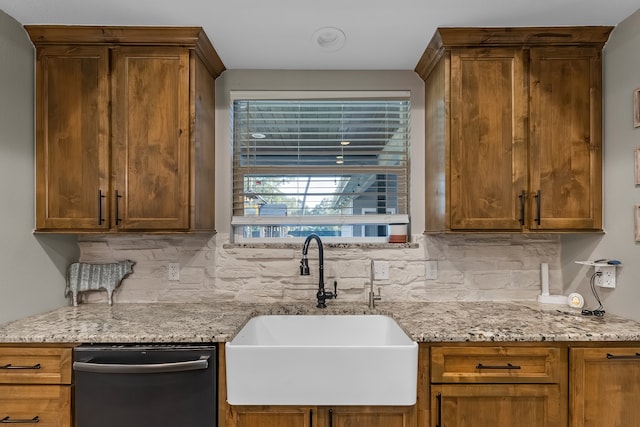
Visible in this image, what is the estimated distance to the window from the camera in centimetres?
247

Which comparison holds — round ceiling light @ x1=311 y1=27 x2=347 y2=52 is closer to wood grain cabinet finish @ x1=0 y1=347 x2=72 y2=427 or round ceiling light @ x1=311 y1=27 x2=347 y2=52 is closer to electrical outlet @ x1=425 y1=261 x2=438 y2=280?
electrical outlet @ x1=425 y1=261 x2=438 y2=280

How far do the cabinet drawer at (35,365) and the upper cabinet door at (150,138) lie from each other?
0.65 m

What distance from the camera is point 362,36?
203 centimetres

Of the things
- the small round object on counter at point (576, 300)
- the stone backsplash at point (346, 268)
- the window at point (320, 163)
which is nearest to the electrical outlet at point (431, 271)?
the stone backsplash at point (346, 268)

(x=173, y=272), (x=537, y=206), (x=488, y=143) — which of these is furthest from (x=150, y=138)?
(x=537, y=206)

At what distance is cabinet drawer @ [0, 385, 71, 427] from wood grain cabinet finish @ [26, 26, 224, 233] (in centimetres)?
75

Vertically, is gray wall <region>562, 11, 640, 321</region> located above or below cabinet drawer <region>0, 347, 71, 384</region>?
above

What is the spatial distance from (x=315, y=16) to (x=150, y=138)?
1030 millimetres

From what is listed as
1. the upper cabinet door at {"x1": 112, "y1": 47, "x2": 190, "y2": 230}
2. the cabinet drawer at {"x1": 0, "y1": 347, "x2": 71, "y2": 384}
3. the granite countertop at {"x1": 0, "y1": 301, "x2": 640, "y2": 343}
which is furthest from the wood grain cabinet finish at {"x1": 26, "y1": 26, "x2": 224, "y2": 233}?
the cabinet drawer at {"x1": 0, "y1": 347, "x2": 71, "y2": 384}

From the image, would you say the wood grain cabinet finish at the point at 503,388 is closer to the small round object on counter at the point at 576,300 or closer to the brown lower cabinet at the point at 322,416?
the brown lower cabinet at the point at 322,416

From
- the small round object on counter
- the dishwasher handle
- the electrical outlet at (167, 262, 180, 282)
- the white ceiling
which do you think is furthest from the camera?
the electrical outlet at (167, 262, 180, 282)

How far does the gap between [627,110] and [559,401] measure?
4.65 feet

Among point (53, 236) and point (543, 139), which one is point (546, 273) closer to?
point (543, 139)

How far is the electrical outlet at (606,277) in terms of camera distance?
1.95 meters
